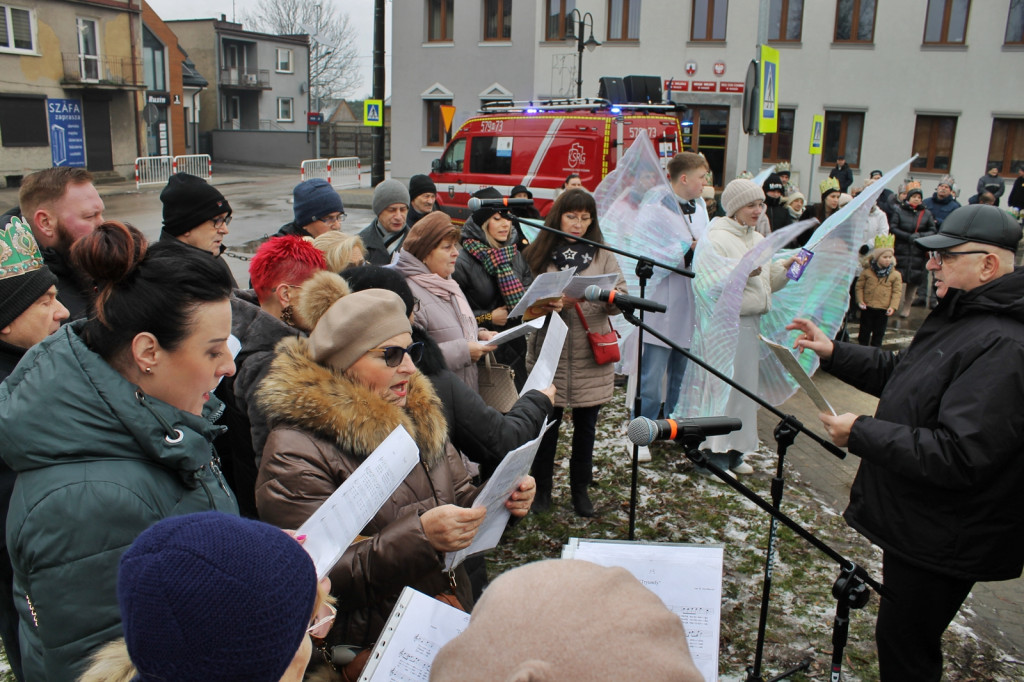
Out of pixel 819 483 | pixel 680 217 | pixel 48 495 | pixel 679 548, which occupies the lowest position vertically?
pixel 819 483

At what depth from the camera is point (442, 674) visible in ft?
3.37

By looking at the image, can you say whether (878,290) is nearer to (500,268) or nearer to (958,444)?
(500,268)

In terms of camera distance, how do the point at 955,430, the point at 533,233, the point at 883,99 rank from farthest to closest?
the point at 883,99 < the point at 533,233 < the point at 955,430

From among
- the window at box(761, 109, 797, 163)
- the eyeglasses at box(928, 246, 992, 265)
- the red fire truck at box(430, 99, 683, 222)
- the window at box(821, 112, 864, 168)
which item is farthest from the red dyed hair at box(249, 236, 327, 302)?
the window at box(821, 112, 864, 168)

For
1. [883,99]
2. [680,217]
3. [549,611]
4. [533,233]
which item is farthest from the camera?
[883,99]

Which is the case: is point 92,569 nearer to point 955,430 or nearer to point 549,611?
point 549,611

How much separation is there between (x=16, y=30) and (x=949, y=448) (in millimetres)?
31790

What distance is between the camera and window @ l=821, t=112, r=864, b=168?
21938 millimetres

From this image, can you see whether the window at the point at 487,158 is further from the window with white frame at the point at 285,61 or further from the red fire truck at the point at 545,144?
the window with white frame at the point at 285,61


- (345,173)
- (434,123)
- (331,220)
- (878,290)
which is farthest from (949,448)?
(345,173)

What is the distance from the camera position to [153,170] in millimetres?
26375

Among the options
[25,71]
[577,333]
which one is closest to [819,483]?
[577,333]

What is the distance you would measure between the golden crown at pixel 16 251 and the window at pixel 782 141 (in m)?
23.0

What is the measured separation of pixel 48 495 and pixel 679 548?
4.93 feet
